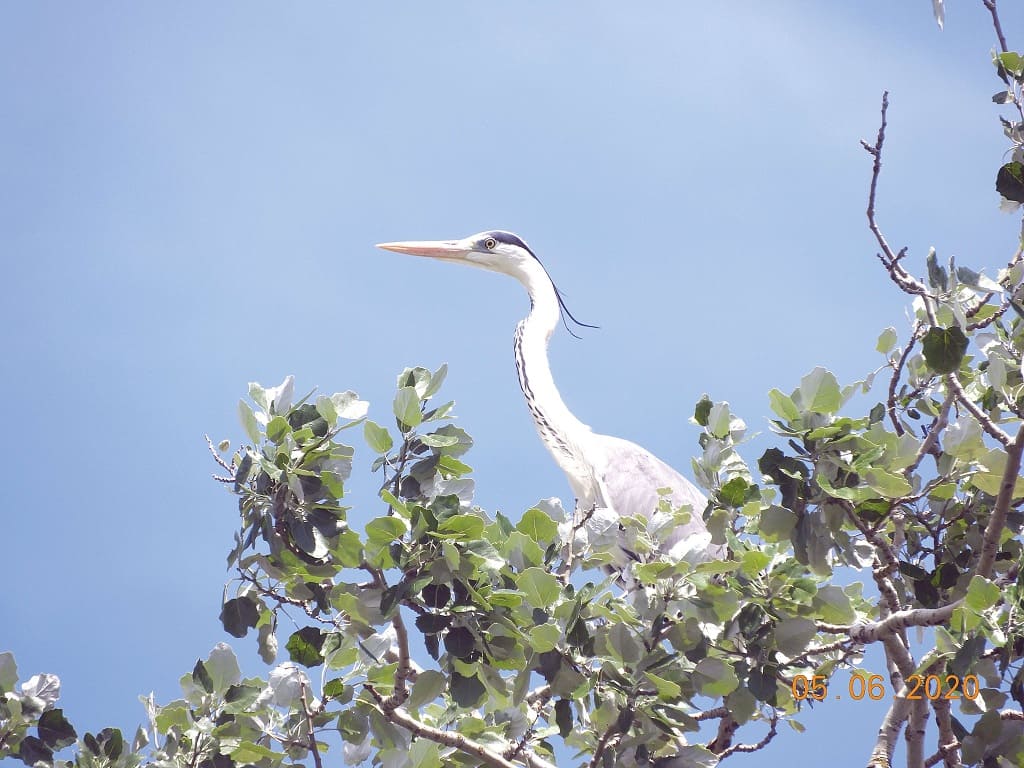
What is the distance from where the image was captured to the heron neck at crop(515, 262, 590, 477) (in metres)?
4.77

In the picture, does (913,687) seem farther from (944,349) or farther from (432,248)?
(432,248)

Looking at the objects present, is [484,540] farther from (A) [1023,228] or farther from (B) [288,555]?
(A) [1023,228]

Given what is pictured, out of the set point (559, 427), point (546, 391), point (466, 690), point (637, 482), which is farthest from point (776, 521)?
point (546, 391)

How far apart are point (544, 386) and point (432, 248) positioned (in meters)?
1.19

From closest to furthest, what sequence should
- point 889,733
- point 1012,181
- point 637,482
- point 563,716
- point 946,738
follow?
point 1012,181 → point 563,716 → point 946,738 → point 889,733 → point 637,482

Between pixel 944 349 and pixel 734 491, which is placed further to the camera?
pixel 734 491

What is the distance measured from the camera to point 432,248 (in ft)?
18.6

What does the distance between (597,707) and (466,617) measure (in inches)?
13.0

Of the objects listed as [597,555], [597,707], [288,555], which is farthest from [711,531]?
[288,555]

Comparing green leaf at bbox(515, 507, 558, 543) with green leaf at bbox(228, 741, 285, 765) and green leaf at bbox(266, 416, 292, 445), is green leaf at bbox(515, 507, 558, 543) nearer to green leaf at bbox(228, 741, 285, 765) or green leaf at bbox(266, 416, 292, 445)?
green leaf at bbox(266, 416, 292, 445)

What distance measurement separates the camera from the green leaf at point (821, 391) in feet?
6.53

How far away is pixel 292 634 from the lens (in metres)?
2.27

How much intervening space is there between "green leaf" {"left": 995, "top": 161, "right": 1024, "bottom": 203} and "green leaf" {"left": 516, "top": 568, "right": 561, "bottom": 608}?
1.10 m

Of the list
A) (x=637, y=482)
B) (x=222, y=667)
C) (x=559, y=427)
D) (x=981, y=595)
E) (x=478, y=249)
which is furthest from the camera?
(x=478, y=249)
